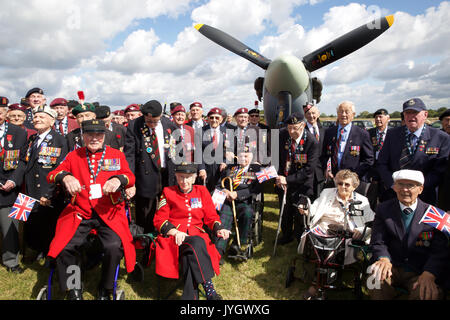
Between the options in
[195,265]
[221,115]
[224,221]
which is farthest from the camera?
[221,115]

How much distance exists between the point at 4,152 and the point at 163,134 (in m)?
2.35

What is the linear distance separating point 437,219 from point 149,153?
3.87m

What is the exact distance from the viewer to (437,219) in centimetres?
263

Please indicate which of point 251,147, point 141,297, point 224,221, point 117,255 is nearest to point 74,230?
point 117,255

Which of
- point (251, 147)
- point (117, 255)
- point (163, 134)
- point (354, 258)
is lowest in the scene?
point (354, 258)

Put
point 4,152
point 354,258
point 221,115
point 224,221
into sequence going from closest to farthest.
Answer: point 354,258, point 4,152, point 224,221, point 221,115

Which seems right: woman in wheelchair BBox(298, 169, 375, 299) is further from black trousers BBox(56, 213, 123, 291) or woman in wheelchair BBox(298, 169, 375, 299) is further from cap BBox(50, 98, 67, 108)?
cap BBox(50, 98, 67, 108)

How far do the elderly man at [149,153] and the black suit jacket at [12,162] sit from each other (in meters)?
1.55

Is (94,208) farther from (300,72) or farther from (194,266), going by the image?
(300,72)

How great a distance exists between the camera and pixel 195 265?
295 cm

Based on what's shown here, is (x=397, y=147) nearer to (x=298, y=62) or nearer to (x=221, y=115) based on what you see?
(x=221, y=115)

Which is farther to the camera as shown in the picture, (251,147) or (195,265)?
(251,147)

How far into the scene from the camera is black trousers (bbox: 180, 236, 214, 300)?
9.53 feet

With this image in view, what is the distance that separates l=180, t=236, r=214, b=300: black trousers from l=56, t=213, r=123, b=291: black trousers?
806 millimetres
